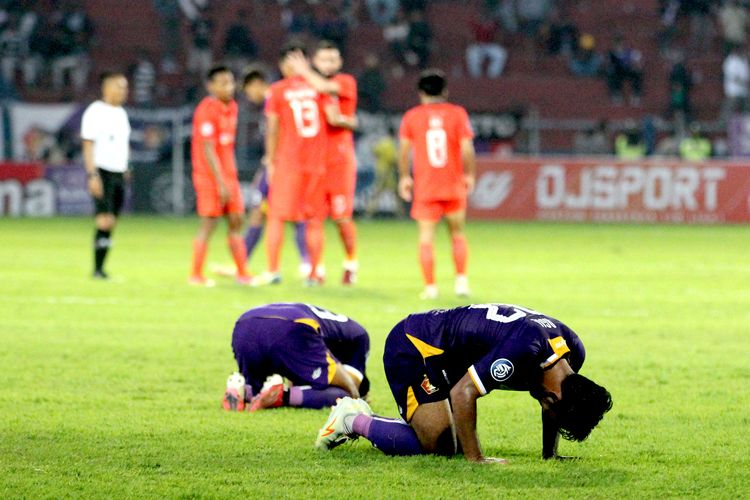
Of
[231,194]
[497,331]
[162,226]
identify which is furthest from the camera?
[162,226]

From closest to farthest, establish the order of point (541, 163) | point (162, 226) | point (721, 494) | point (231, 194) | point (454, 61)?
1. point (721, 494)
2. point (231, 194)
3. point (162, 226)
4. point (541, 163)
5. point (454, 61)

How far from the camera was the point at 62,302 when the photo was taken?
457 inches

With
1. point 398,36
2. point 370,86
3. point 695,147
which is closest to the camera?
point 695,147

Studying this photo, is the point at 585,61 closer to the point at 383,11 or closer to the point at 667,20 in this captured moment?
the point at 667,20

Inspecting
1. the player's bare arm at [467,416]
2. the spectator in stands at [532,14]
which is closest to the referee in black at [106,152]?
the player's bare arm at [467,416]

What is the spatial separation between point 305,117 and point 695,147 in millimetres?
14797

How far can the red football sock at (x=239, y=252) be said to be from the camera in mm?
13398

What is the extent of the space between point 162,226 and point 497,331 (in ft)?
59.7

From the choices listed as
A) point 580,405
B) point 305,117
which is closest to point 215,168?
point 305,117

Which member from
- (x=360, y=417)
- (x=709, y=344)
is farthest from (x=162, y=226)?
(x=360, y=417)

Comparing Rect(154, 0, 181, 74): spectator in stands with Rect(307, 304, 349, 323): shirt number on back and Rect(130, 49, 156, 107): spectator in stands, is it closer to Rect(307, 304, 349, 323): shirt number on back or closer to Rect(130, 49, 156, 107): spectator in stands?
Rect(130, 49, 156, 107): spectator in stands

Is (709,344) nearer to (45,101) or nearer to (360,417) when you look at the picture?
(360,417)

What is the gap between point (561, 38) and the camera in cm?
3019

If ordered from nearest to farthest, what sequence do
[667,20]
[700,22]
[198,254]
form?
[198,254], [700,22], [667,20]
